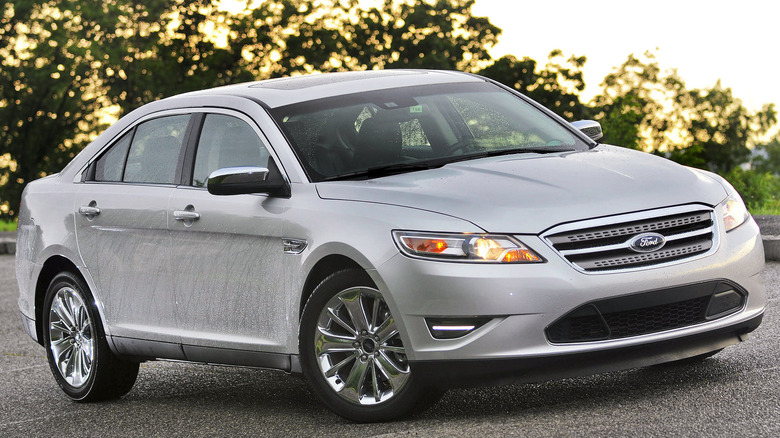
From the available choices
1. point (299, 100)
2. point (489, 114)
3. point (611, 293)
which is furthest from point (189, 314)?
point (611, 293)

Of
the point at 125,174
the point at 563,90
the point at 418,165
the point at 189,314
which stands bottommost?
the point at 563,90

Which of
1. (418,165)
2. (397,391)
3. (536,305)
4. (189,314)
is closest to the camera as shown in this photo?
(536,305)

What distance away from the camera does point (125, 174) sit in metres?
7.60

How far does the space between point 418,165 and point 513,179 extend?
0.69 m

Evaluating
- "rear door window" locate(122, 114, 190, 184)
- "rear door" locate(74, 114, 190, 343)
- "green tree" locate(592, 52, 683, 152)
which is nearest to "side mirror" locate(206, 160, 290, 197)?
"rear door" locate(74, 114, 190, 343)

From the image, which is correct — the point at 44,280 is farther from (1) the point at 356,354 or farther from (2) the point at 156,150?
(1) the point at 356,354

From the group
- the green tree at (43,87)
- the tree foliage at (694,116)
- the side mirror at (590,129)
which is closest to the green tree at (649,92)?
the tree foliage at (694,116)

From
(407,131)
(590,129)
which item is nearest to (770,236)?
(590,129)

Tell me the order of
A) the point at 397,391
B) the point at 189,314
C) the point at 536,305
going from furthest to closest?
the point at 189,314 < the point at 397,391 < the point at 536,305

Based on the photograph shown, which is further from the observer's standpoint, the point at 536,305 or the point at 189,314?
the point at 189,314

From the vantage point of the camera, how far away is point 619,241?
5.38m

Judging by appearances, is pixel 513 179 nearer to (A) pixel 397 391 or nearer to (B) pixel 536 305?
(B) pixel 536 305

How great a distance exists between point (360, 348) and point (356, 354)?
1.5 inches

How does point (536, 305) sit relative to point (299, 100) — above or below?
below
